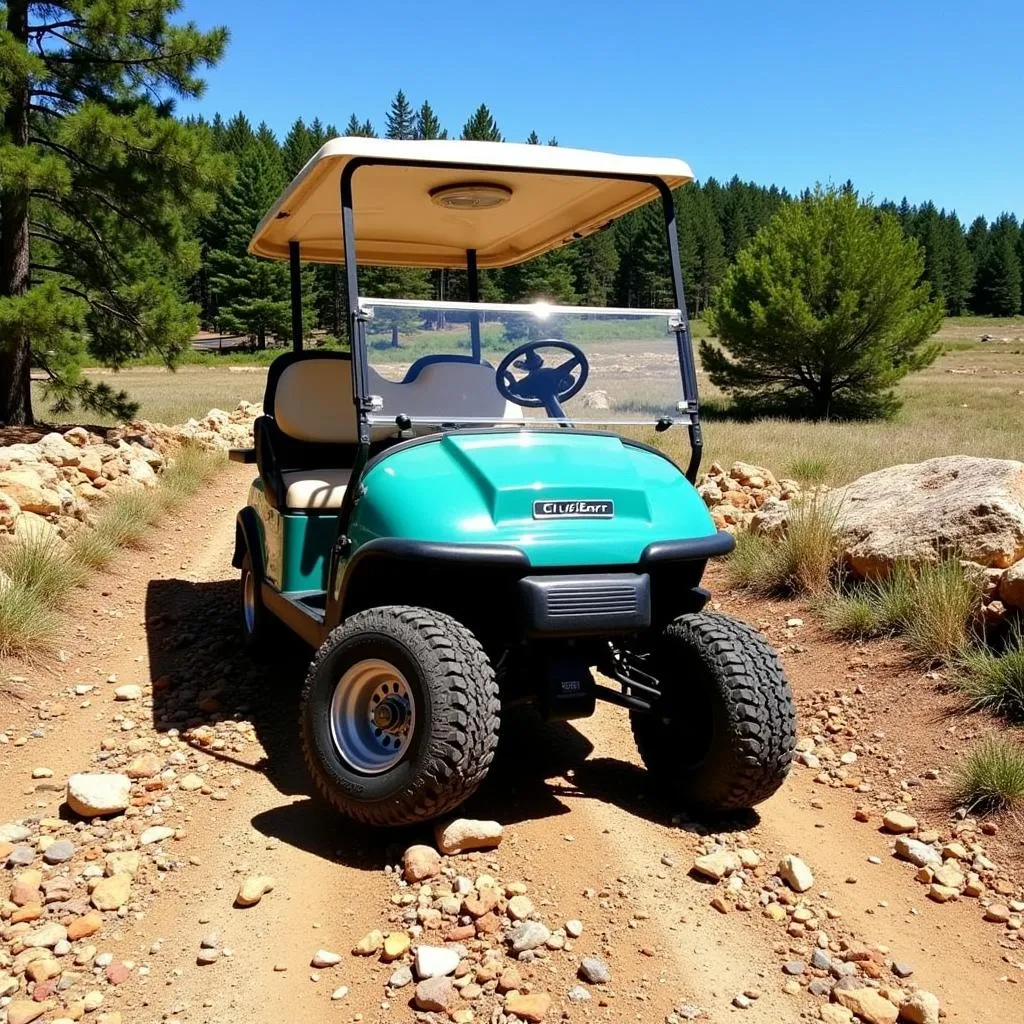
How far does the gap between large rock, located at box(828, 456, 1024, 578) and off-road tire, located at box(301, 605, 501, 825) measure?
3.18m

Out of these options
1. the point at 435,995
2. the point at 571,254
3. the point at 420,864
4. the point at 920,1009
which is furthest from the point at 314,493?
the point at 571,254

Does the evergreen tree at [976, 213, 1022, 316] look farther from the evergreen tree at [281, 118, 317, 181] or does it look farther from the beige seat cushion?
the beige seat cushion

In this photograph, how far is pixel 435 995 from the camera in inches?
94.2

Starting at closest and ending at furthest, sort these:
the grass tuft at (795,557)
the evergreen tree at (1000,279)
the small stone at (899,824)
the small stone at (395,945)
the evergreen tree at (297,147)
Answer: the small stone at (395,945)
the small stone at (899,824)
the grass tuft at (795,557)
the evergreen tree at (297,147)
the evergreen tree at (1000,279)

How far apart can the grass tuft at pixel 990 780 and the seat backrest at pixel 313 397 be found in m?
3.26

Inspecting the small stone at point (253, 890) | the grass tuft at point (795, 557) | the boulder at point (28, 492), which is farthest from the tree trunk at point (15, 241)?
the small stone at point (253, 890)

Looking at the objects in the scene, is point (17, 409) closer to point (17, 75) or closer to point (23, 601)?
point (17, 75)

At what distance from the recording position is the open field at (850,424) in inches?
457

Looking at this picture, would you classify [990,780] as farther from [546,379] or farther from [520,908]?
[546,379]

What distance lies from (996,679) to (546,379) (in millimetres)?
2293

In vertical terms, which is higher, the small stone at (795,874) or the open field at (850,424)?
the open field at (850,424)

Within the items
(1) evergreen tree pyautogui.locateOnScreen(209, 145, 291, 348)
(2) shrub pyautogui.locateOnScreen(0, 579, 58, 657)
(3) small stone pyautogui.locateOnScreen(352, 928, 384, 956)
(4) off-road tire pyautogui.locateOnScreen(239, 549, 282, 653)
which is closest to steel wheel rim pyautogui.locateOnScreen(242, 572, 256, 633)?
(4) off-road tire pyautogui.locateOnScreen(239, 549, 282, 653)

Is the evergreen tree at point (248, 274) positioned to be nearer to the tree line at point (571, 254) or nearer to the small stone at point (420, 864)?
the tree line at point (571, 254)

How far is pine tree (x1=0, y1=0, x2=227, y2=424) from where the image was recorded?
10742mm
